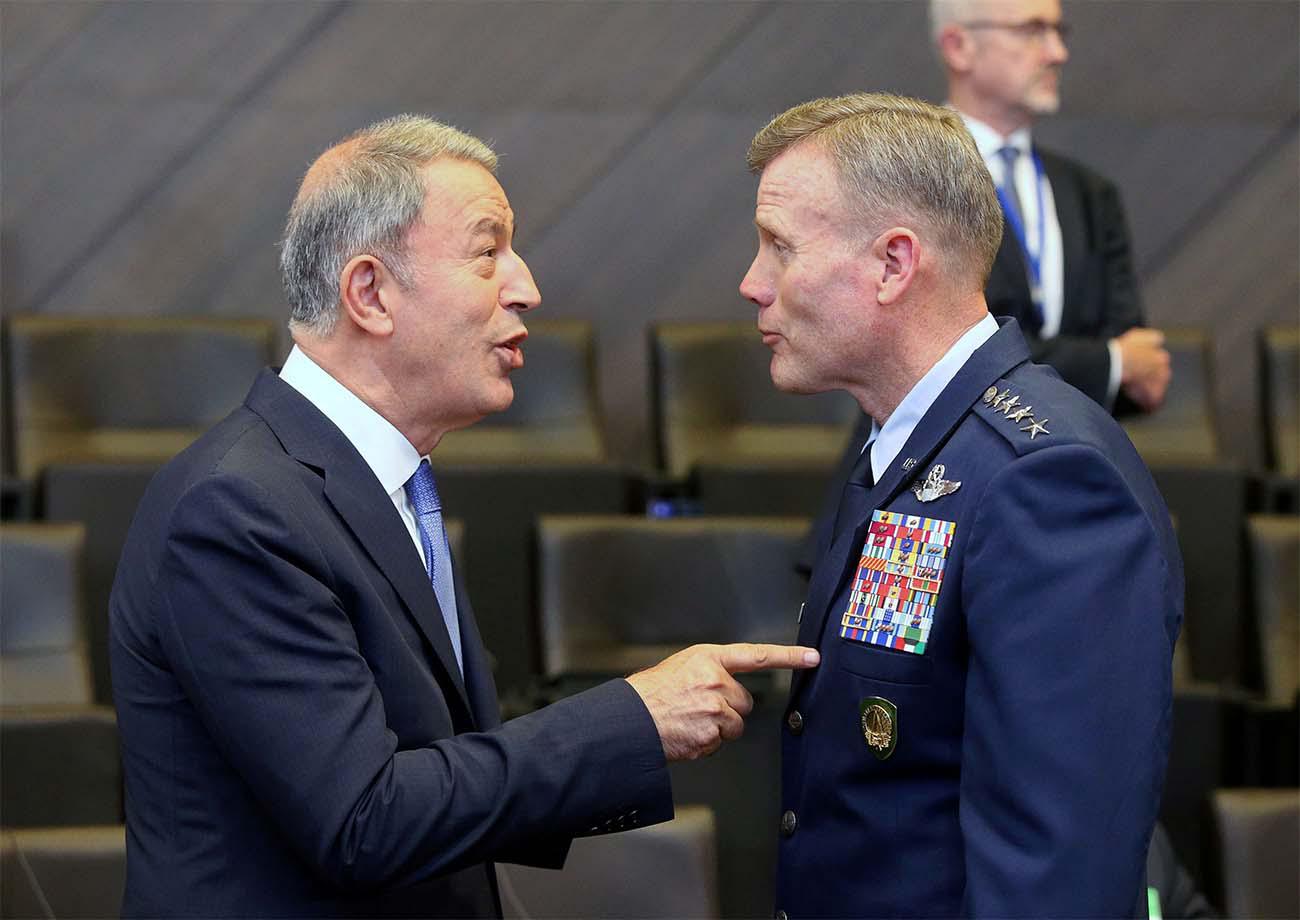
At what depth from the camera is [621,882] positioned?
2223 mm

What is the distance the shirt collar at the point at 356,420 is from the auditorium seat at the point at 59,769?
1363mm

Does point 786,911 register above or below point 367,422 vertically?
below

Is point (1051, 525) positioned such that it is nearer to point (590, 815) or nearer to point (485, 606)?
point (590, 815)

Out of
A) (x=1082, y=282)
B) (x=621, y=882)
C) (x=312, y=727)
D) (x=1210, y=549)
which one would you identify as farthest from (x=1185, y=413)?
(x=312, y=727)

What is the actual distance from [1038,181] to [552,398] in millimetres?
1512

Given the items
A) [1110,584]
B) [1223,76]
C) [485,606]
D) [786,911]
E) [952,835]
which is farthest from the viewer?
[1223,76]

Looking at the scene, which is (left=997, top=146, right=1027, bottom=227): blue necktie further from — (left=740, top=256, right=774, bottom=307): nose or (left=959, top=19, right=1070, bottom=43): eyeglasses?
(left=740, top=256, right=774, bottom=307): nose

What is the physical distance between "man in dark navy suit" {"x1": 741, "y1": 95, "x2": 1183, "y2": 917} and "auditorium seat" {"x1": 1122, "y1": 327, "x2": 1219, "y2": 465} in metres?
2.75

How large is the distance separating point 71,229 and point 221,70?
2.02 feet

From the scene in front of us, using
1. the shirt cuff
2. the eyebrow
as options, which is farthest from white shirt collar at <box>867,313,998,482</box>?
the shirt cuff

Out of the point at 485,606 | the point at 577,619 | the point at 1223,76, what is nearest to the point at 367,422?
the point at 577,619

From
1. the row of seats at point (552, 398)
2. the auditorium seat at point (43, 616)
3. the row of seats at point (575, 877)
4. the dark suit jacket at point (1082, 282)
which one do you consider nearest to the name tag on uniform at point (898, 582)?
the row of seats at point (575, 877)

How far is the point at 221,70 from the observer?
174 inches

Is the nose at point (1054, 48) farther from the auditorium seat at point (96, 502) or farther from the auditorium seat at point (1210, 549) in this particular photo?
the auditorium seat at point (96, 502)
